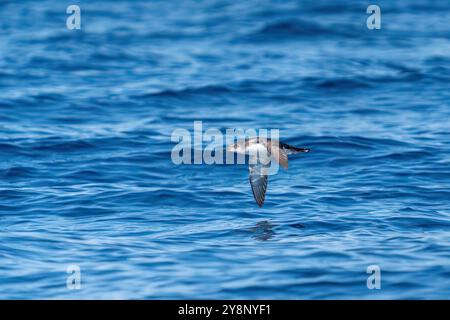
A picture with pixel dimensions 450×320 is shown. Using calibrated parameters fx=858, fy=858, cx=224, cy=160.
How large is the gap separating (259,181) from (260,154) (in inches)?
23.4

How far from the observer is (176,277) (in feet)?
34.3

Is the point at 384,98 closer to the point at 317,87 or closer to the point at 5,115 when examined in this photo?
the point at 317,87

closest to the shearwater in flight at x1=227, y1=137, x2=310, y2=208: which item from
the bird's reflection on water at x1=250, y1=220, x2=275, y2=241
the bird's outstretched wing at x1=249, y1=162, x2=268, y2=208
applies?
the bird's outstretched wing at x1=249, y1=162, x2=268, y2=208

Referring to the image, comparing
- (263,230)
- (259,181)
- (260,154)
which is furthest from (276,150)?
(263,230)

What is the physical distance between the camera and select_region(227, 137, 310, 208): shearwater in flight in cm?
1198

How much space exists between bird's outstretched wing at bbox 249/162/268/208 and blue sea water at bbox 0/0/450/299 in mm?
364

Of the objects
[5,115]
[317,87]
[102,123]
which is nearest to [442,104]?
[317,87]

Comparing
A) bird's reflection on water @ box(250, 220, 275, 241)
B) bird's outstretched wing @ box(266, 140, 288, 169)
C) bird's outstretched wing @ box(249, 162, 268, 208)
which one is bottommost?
bird's reflection on water @ box(250, 220, 275, 241)

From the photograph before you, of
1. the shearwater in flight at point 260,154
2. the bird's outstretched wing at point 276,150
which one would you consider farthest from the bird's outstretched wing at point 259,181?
the bird's outstretched wing at point 276,150

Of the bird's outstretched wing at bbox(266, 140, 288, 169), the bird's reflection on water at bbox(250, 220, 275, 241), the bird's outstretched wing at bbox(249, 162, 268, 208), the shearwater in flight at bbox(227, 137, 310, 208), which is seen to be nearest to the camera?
the bird's outstretched wing at bbox(266, 140, 288, 169)

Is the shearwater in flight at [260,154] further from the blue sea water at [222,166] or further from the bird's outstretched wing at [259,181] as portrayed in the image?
the blue sea water at [222,166]

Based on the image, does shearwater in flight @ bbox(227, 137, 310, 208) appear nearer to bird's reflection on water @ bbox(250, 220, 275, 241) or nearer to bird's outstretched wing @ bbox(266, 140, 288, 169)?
bird's outstretched wing @ bbox(266, 140, 288, 169)

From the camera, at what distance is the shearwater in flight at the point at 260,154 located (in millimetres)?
11977

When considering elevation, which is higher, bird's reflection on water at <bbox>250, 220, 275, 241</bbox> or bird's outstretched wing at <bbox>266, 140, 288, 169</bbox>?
bird's outstretched wing at <bbox>266, 140, 288, 169</bbox>
